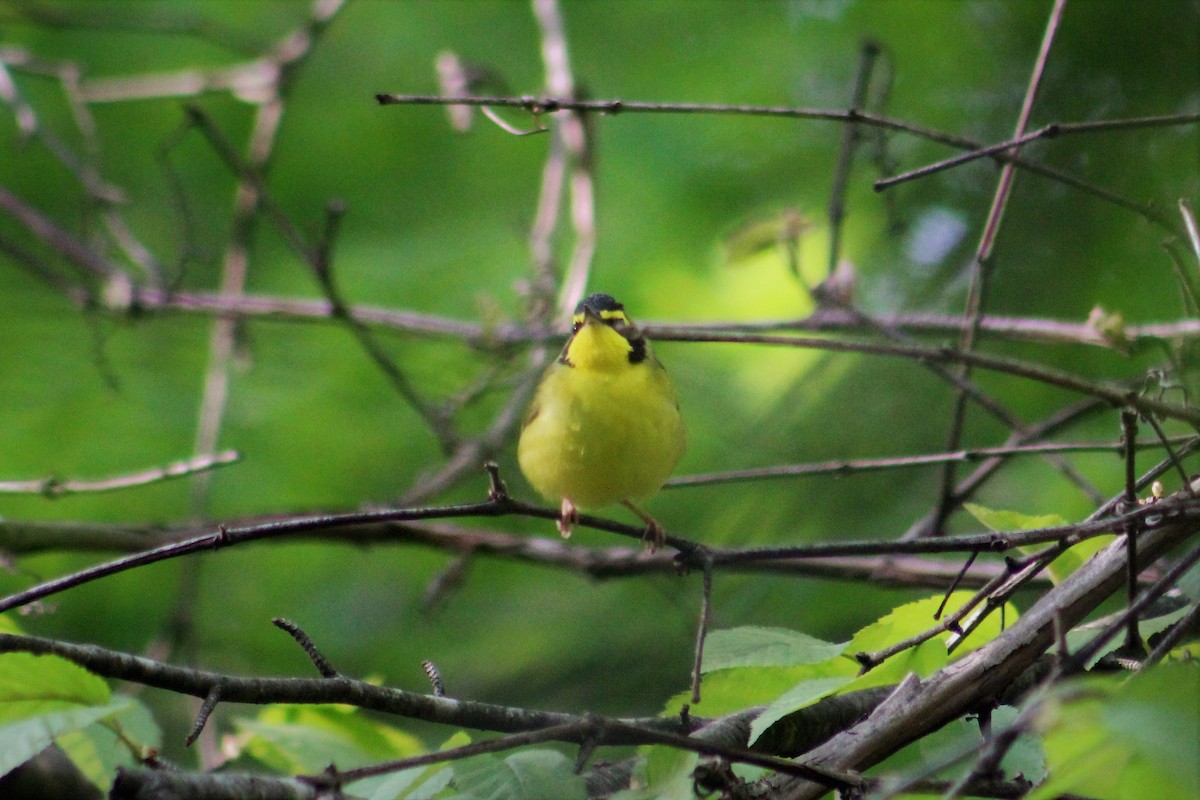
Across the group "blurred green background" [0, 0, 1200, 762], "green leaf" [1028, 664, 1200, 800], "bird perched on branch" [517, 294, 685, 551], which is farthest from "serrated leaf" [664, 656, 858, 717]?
"blurred green background" [0, 0, 1200, 762]

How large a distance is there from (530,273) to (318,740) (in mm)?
3383

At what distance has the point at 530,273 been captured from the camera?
5195 millimetres

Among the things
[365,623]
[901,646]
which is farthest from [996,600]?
[365,623]

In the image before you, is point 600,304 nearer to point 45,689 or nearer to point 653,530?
point 653,530

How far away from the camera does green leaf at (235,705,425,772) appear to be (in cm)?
199

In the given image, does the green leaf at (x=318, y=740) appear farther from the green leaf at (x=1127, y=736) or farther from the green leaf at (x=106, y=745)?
the green leaf at (x=1127, y=736)

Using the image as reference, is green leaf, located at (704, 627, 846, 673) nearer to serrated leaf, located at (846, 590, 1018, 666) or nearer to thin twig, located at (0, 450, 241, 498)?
serrated leaf, located at (846, 590, 1018, 666)

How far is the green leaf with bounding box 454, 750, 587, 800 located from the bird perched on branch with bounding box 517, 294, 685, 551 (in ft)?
5.19

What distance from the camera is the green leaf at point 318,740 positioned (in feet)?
6.54

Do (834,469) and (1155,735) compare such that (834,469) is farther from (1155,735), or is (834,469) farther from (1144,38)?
(1144,38)

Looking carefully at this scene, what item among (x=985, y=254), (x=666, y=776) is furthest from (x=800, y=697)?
(x=985, y=254)

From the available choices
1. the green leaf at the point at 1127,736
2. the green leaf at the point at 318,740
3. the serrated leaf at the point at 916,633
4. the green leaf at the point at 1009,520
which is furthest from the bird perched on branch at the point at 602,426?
the green leaf at the point at 1127,736

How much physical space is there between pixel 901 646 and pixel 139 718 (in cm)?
116

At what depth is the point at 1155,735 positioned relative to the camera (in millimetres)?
855
